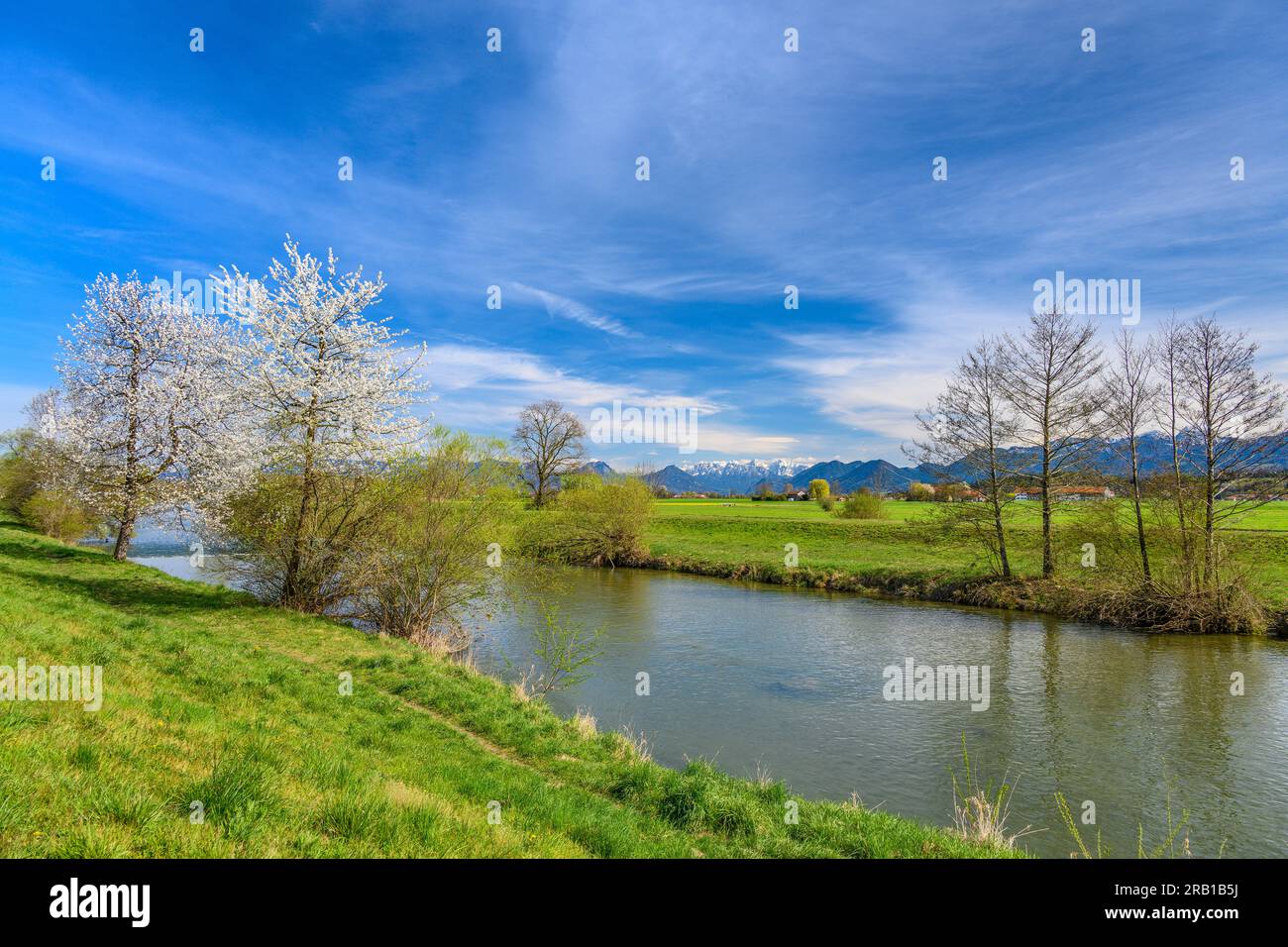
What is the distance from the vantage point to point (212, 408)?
2127 centimetres

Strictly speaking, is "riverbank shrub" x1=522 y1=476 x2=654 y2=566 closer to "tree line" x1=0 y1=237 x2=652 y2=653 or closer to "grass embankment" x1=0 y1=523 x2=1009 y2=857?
"tree line" x1=0 y1=237 x2=652 y2=653

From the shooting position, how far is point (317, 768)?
18.0 feet

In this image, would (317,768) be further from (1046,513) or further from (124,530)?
(1046,513)

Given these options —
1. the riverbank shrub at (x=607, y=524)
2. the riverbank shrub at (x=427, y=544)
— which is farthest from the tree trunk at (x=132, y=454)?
the riverbank shrub at (x=607, y=524)

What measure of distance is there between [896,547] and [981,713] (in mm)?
26571

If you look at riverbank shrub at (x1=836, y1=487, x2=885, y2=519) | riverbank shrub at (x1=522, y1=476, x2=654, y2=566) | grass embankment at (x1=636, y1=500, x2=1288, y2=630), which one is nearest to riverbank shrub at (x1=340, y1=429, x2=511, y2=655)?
grass embankment at (x1=636, y1=500, x2=1288, y2=630)

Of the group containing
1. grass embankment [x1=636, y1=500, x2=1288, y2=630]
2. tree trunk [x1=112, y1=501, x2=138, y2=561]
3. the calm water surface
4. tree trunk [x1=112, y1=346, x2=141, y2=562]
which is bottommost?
the calm water surface

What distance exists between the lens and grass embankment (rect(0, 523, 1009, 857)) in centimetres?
396

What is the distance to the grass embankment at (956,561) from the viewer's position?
2380 cm

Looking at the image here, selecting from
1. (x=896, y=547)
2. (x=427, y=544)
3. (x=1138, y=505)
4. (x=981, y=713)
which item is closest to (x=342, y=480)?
(x=427, y=544)

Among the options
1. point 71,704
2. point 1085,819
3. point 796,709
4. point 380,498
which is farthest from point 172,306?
point 1085,819

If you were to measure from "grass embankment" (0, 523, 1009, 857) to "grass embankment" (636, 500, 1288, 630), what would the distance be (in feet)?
70.9

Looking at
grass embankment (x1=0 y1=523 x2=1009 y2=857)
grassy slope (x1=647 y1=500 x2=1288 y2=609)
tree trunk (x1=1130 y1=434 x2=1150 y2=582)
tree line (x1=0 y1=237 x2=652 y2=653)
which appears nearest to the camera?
grass embankment (x1=0 y1=523 x2=1009 y2=857)
